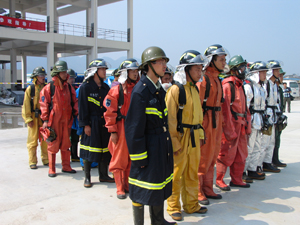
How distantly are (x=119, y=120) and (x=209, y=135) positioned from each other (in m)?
1.52

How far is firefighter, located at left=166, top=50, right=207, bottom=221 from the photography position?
3.79 m

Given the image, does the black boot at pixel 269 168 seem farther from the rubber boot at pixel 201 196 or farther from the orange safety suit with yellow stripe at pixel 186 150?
the orange safety suit with yellow stripe at pixel 186 150

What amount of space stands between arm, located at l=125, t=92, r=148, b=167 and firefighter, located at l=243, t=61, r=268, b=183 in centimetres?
317

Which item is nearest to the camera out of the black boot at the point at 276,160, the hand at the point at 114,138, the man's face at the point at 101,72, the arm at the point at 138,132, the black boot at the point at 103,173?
the arm at the point at 138,132

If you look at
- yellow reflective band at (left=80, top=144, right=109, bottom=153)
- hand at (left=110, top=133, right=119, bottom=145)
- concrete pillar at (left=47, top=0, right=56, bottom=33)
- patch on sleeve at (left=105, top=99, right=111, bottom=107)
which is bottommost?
yellow reflective band at (left=80, top=144, right=109, bottom=153)

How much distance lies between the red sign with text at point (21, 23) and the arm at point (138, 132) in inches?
794

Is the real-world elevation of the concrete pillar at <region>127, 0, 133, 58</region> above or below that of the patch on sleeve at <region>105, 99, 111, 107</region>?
above

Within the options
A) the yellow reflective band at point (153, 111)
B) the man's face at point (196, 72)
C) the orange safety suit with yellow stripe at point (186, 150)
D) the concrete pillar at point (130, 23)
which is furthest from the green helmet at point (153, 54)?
the concrete pillar at point (130, 23)

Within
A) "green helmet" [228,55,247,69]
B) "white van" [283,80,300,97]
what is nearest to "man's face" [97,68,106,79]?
"green helmet" [228,55,247,69]

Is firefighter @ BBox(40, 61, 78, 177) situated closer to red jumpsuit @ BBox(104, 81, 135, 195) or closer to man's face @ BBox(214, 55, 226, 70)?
red jumpsuit @ BBox(104, 81, 135, 195)

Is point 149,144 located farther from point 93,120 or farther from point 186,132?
point 93,120

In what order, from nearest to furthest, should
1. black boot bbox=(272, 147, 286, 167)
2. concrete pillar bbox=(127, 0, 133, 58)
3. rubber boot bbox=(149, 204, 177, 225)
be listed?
1. rubber boot bbox=(149, 204, 177, 225)
2. black boot bbox=(272, 147, 286, 167)
3. concrete pillar bbox=(127, 0, 133, 58)

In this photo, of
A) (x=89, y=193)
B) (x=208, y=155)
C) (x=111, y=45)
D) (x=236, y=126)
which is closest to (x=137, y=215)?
(x=208, y=155)

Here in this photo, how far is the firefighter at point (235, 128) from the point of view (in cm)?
496
